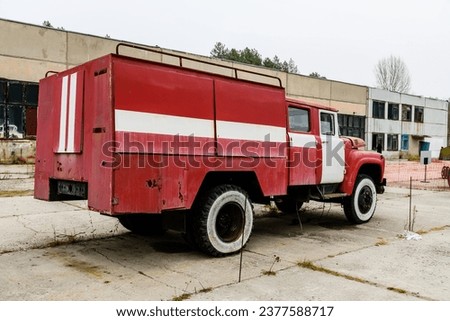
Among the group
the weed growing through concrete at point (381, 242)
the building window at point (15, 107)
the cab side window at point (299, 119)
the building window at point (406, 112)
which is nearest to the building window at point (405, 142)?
the building window at point (406, 112)

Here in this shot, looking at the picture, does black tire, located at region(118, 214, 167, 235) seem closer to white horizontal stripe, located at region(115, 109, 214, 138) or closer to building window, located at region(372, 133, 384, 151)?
white horizontal stripe, located at region(115, 109, 214, 138)

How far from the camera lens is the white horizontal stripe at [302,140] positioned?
6.66 meters

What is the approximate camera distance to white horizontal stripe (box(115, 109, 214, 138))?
15.3 ft

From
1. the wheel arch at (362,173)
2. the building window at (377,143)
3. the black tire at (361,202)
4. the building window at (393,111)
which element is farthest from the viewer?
the building window at (393,111)

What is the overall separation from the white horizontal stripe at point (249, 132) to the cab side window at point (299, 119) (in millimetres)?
452

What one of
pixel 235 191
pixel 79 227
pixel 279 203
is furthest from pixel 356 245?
pixel 79 227

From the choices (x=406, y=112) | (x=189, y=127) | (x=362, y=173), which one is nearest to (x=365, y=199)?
(x=362, y=173)

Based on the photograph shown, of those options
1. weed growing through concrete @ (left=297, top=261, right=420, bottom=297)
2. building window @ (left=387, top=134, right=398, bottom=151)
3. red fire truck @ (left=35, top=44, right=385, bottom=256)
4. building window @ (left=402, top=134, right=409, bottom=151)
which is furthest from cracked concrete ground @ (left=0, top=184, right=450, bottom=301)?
building window @ (left=402, top=134, right=409, bottom=151)

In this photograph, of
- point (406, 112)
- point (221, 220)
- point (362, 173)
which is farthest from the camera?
point (406, 112)

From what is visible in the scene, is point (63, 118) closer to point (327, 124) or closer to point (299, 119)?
point (299, 119)

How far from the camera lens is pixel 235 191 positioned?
571cm

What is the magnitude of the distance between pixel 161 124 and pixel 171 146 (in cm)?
29

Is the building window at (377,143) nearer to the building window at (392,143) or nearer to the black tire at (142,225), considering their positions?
the building window at (392,143)

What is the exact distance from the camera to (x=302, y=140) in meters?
6.86
